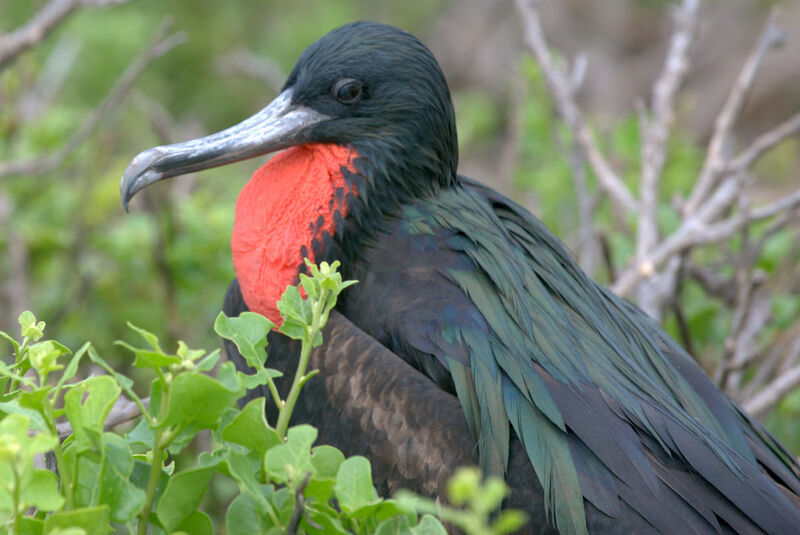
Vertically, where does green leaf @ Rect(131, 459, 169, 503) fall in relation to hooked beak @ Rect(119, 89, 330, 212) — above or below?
below

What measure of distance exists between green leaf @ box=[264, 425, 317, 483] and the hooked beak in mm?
1104

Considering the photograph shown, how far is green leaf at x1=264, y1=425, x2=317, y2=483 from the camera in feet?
3.60

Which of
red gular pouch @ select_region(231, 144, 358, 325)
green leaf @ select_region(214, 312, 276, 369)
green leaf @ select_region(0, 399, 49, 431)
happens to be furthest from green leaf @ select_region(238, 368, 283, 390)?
red gular pouch @ select_region(231, 144, 358, 325)

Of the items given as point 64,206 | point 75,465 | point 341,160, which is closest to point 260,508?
point 75,465

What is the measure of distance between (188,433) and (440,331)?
0.78 m

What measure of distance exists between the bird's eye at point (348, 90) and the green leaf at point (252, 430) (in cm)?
110

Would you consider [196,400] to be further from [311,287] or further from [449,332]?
[449,332]

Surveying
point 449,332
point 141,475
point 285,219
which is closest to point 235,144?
point 285,219

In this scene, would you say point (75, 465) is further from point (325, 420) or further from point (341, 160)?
point (341, 160)

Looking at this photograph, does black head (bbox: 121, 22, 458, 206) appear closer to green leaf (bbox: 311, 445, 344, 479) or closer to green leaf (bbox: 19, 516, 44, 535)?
green leaf (bbox: 311, 445, 344, 479)

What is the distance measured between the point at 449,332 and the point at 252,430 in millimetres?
764

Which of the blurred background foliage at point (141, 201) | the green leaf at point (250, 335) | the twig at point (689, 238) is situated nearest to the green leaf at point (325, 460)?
the green leaf at point (250, 335)

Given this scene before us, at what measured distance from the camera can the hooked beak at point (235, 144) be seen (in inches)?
82.2

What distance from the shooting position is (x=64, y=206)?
3445 millimetres
